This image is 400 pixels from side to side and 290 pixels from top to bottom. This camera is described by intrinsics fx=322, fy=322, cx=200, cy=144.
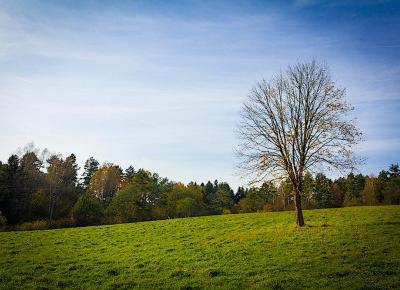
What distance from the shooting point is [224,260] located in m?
20.8

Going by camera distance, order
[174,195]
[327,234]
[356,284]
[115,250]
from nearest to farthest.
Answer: [356,284] < [327,234] < [115,250] < [174,195]

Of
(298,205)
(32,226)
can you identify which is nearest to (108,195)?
(32,226)

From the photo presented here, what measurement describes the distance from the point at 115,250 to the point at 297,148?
1876 centimetres

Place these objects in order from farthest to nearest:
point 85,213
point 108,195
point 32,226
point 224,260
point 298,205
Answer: point 108,195 < point 85,213 < point 32,226 < point 298,205 < point 224,260

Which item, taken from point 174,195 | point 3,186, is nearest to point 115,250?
point 3,186

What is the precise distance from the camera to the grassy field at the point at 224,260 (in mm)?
15656

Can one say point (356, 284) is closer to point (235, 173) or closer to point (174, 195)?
point (235, 173)

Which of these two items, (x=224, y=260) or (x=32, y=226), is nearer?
(x=224, y=260)

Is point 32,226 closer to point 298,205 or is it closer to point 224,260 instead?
point 224,260

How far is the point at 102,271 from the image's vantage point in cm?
2000

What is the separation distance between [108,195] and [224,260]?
89.4 meters

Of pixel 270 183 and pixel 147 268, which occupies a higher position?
pixel 270 183

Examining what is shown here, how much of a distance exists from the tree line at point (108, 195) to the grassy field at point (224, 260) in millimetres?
6695

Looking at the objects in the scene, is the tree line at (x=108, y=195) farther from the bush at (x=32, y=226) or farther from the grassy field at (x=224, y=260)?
the grassy field at (x=224, y=260)
